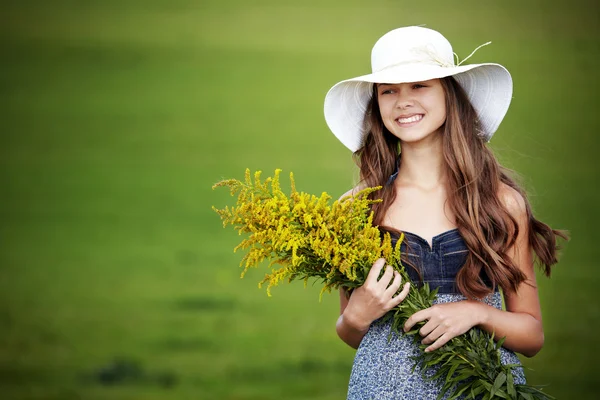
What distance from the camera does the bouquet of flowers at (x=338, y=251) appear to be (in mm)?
1769

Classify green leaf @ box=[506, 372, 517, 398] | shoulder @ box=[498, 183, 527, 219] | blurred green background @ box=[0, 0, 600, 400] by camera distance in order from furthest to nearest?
blurred green background @ box=[0, 0, 600, 400]
shoulder @ box=[498, 183, 527, 219]
green leaf @ box=[506, 372, 517, 398]

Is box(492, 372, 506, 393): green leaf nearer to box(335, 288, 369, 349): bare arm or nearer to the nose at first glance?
box(335, 288, 369, 349): bare arm

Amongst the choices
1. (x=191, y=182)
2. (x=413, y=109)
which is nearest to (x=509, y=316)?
(x=413, y=109)

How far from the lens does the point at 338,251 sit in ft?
5.85

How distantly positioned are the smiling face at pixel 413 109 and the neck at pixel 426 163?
39mm

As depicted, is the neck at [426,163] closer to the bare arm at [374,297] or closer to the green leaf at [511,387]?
the bare arm at [374,297]

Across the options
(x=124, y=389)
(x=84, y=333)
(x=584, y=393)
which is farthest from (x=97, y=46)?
(x=584, y=393)

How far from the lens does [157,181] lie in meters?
5.64

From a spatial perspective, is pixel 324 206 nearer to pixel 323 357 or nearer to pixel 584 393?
pixel 323 357

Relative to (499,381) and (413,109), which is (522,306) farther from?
(413,109)

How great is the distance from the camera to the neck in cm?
205

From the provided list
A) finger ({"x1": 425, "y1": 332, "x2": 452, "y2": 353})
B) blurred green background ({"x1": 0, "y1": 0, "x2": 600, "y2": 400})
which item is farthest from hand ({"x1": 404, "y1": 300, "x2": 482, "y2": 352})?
blurred green background ({"x1": 0, "y1": 0, "x2": 600, "y2": 400})

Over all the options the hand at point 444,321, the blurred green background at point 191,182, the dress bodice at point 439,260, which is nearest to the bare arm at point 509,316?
the hand at point 444,321

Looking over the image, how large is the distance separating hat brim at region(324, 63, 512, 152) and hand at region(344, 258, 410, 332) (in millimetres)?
460
